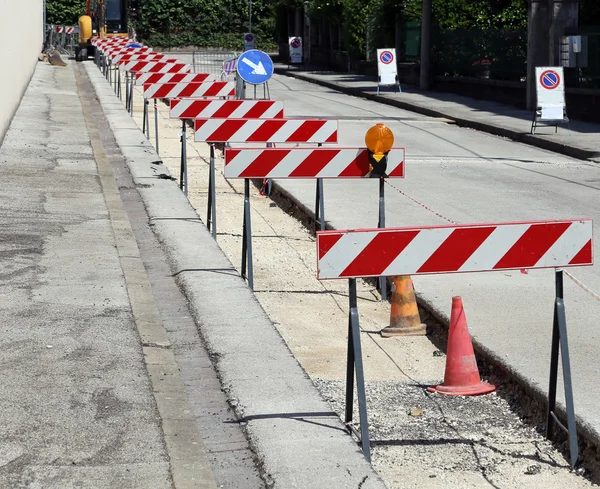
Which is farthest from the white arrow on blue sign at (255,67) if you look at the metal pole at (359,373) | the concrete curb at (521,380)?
the metal pole at (359,373)

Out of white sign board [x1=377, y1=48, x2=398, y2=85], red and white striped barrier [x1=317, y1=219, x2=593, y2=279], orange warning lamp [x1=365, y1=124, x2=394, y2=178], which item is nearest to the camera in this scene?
red and white striped barrier [x1=317, y1=219, x2=593, y2=279]

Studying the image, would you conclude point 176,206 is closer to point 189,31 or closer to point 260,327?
point 260,327

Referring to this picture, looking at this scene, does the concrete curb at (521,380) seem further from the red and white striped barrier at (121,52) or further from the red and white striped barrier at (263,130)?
the red and white striped barrier at (121,52)

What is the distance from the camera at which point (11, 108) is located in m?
20.6

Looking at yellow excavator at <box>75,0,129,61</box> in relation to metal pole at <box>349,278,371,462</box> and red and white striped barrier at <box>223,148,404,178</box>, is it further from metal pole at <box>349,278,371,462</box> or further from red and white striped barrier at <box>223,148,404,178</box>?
metal pole at <box>349,278,371,462</box>

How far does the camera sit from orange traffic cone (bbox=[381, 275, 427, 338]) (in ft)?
26.6

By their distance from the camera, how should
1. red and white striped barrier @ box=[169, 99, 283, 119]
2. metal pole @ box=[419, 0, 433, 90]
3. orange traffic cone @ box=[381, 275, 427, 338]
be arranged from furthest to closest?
1. metal pole @ box=[419, 0, 433, 90]
2. red and white striped barrier @ box=[169, 99, 283, 119]
3. orange traffic cone @ box=[381, 275, 427, 338]

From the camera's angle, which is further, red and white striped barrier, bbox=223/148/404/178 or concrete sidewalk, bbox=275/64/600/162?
concrete sidewalk, bbox=275/64/600/162

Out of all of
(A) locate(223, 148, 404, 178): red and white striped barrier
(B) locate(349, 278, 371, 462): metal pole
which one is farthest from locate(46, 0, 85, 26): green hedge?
(B) locate(349, 278, 371, 462): metal pole

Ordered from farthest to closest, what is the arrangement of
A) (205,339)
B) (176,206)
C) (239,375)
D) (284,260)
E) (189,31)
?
(189,31), (176,206), (284,260), (205,339), (239,375)

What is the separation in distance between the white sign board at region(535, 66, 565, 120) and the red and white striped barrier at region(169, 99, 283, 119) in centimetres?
962

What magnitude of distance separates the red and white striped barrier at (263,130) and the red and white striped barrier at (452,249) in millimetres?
5842

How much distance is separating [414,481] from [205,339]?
2.20 meters

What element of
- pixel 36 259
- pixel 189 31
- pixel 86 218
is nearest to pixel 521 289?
pixel 36 259
